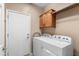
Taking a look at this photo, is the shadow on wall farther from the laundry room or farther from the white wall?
the white wall

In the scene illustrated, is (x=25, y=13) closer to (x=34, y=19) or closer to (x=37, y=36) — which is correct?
(x=34, y=19)

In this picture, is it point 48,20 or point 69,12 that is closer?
point 69,12

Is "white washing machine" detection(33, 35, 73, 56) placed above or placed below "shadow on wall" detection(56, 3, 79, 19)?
below

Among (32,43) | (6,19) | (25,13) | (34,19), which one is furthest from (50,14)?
(6,19)

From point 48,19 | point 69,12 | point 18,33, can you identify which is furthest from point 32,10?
point 69,12

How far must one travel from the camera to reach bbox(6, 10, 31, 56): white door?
1.33 m

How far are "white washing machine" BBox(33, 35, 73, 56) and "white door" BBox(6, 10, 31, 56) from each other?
0.12 meters

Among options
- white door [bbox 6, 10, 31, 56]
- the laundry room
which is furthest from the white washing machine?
white door [bbox 6, 10, 31, 56]

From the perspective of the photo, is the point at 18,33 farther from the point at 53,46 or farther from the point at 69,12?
the point at 69,12

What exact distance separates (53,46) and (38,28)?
→ 0.31 metres

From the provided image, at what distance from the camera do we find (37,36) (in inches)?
54.4

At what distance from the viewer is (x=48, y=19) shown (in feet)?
4.61

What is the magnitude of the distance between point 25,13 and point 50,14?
12.9 inches

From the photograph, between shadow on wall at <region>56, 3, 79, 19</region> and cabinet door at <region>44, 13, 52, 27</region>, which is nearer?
shadow on wall at <region>56, 3, 79, 19</region>
